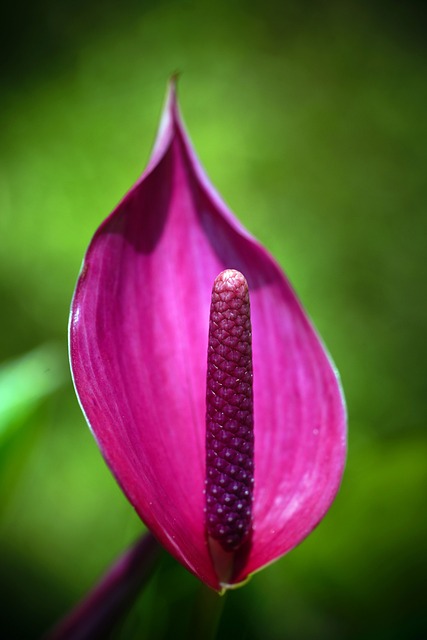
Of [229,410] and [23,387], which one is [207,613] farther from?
[23,387]

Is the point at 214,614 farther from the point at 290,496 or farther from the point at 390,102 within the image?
the point at 390,102

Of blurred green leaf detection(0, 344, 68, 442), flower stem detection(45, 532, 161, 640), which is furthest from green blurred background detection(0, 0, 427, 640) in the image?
flower stem detection(45, 532, 161, 640)

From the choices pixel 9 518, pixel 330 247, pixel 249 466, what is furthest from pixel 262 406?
pixel 330 247

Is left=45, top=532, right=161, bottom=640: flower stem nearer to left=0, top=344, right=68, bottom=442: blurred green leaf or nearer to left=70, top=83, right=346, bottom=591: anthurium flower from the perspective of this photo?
left=70, top=83, right=346, bottom=591: anthurium flower

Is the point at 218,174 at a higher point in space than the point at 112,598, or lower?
higher

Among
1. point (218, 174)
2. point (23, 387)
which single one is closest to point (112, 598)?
point (23, 387)

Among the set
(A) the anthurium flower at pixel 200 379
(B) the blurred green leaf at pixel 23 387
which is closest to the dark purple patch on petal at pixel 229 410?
(A) the anthurium flower at pixel 200 379

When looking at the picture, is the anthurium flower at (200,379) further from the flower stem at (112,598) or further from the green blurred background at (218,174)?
the green blurred background at (218,174)
